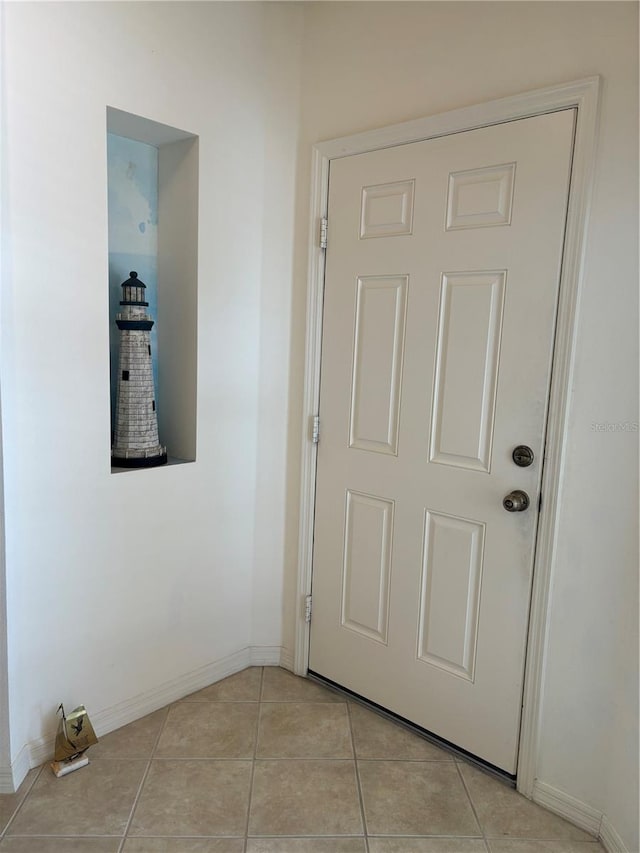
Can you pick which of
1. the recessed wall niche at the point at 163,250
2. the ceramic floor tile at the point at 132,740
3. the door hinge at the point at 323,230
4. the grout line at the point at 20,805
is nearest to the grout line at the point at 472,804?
the ceramic floor tile at the point at 132,740

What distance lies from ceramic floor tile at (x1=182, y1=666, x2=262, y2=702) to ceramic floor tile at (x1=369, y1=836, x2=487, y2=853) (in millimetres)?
779

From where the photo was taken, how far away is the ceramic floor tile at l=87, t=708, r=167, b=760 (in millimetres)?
1919

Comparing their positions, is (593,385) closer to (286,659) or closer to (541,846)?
(541,846)

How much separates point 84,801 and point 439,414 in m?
1.58

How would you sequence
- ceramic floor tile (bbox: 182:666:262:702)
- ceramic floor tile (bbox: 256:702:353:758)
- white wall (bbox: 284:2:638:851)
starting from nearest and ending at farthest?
1. white wall (bbox: 284:2:638:851)
2. ceramic floor tile (bbox: 256:702:353:758)
3. ceramic floor tile (bbox: 182:666:262:702)

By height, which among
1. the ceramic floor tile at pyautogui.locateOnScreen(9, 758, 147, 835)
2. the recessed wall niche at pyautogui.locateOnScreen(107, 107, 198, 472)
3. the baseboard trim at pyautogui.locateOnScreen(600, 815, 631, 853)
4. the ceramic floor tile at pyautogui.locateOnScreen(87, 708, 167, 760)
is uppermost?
the recessed wall niche at pyautogui.locateOnScreen(107, 107, 198, 472)

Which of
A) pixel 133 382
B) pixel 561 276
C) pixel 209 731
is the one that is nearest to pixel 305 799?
pixel 209 731

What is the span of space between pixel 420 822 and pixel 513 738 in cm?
38

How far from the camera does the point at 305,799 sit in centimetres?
175

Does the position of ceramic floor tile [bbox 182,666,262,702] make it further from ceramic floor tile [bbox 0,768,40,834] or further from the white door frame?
the white door frame

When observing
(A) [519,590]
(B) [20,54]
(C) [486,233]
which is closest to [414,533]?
(A) [519,590]

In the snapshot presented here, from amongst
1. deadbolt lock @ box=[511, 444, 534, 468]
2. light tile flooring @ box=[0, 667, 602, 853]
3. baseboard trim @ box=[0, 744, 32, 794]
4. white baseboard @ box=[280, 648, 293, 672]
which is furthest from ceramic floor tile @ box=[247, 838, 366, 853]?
deadbolt lock @ box=[511, 444, 534, 468]

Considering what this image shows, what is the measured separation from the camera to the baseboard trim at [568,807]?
1670mm

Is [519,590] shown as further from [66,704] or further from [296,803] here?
[66,704]
